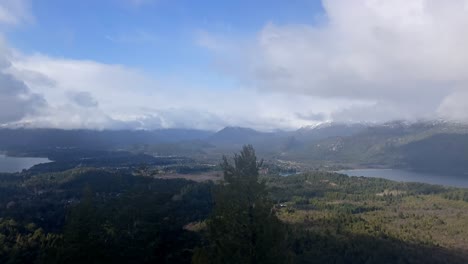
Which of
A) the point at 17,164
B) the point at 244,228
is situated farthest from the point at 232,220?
the point at 17,164

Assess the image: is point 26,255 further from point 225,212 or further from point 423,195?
point 423,195

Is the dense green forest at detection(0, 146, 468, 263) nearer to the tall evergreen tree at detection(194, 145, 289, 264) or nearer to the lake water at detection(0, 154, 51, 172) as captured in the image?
the tall evergreen tree at detection(194, 145, 289, 264)

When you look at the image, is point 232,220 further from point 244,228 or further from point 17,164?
point 17,164

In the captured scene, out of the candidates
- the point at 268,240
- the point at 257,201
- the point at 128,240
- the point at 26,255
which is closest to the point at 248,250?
the point at 268,240

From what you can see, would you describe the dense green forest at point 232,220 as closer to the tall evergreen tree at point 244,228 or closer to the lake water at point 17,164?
the tall evergreen tree at point 244,228

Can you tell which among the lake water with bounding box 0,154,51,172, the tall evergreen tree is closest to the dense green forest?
the tall evergreen tree
